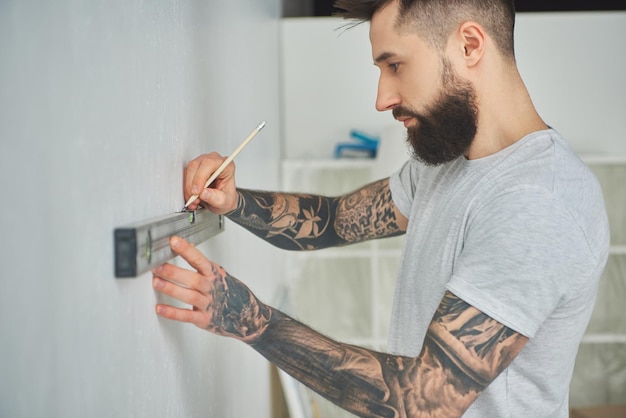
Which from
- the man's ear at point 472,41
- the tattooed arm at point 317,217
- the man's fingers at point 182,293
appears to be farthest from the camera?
the tattooed arm at point 317,217

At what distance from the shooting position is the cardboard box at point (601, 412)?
10.9ft

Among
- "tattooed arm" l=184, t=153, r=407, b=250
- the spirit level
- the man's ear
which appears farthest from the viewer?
"tattooed arm" l=184, t=153, r=407, b=250

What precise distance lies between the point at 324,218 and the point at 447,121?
0.45 meters

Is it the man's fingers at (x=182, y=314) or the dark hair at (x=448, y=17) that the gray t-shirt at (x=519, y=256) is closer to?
the dark hair at (x=448, y=17)

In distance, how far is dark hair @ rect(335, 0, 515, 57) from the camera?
1.42 m

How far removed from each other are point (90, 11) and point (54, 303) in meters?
0.27

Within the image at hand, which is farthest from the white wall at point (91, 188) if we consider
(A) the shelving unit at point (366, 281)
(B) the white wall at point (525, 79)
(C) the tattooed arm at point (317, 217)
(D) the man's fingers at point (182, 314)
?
(B) the white wall at point (525, 79)

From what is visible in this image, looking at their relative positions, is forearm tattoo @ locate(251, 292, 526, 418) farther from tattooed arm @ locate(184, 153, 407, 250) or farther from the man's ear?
the man's ear

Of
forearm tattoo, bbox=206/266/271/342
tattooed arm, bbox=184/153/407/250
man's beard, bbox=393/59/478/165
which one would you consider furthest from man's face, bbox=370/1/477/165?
forearm tattoo, bbox=206/266/271/342

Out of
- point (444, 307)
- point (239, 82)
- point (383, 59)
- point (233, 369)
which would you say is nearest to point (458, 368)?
point (444, 307)

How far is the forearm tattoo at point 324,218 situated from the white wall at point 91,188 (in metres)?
0.33

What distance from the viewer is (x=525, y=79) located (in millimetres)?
3740

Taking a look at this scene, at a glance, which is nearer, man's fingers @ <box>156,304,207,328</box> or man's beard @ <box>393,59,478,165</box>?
man's fingers @ <box>156,304,207,328</box>

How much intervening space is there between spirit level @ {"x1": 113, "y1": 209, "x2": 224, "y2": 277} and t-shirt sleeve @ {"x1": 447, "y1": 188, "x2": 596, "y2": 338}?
0.45m
